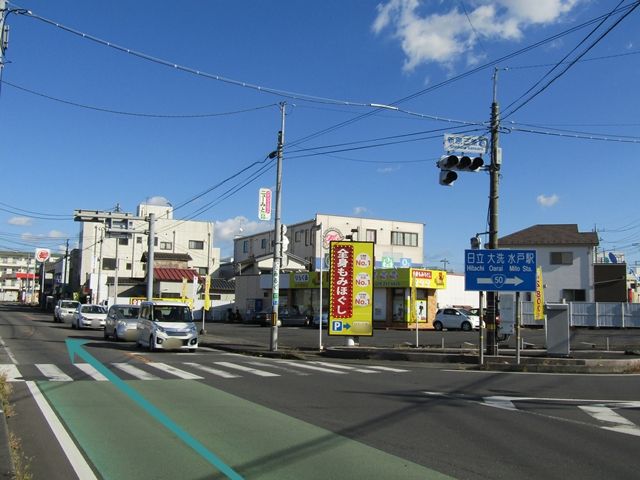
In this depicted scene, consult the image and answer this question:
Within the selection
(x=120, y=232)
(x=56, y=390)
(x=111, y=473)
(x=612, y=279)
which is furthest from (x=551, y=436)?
(x=612, y=279)

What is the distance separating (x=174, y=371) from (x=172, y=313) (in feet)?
25.0

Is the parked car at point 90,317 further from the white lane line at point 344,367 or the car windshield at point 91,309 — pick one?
the white lane line at point 344,367

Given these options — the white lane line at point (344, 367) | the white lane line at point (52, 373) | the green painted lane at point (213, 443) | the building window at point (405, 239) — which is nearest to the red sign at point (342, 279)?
the white lane line at point (344, 367)

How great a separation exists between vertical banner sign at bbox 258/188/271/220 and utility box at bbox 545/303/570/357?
13.4 m

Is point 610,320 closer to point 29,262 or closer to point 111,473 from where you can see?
point 111,473

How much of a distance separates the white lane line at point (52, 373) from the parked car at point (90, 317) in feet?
72.3

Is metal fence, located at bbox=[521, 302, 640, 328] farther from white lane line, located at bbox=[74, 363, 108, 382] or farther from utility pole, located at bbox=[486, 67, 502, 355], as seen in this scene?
white lane line, located at bbox=[74, 363, 108, 382]

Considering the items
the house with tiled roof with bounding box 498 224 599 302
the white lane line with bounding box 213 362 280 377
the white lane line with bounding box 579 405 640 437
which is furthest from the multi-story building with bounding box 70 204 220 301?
the white lane line with bounding box 579 405 640 437

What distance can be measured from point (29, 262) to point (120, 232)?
126 metres

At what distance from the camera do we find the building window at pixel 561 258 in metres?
52.5

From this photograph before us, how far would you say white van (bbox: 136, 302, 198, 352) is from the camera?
2194 centimetres

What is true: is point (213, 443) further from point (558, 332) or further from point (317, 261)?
point (317, 261)

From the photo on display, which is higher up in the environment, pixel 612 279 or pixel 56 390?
pixel 612 279

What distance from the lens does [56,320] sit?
158 feet
